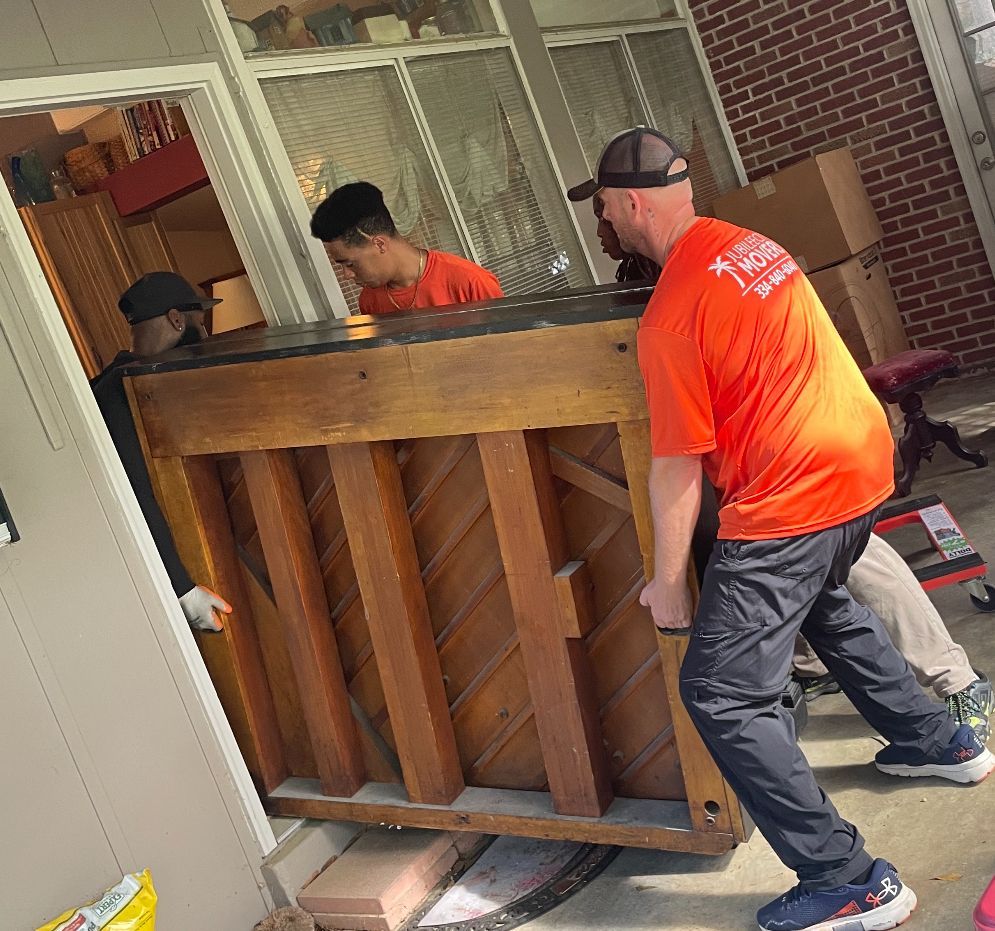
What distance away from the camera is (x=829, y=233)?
21.0 feet

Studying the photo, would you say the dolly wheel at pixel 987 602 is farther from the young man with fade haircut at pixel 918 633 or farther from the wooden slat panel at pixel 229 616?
the wooden slat panel at pixel 229 616

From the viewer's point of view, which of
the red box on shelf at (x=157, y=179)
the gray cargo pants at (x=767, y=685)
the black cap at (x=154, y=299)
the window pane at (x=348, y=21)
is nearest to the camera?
the gray cargo pants at (x=767, y=685)

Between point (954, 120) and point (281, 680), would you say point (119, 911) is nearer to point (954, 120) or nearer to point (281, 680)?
point (281, 680)

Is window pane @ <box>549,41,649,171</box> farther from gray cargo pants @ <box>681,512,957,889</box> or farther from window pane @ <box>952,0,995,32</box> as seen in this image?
gray cargo pants @ <box>681,512,957,889</box>

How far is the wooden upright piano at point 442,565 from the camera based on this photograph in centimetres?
259

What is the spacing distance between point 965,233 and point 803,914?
5.51 metres

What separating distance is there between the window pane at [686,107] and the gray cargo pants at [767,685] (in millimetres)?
4810

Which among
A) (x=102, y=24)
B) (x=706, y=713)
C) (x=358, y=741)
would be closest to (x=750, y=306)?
(x=706, y=713)

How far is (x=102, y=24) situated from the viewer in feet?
11.1

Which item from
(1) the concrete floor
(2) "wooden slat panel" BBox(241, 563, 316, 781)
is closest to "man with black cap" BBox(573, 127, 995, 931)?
(1) the concrete floor

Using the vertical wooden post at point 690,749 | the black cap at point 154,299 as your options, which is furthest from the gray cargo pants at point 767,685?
the black cap at point 154,299

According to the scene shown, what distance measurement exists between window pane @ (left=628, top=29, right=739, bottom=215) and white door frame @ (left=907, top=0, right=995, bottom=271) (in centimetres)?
133

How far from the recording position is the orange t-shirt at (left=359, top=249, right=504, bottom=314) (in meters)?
3.83

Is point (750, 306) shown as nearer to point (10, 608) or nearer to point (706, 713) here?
point (706, 713)
